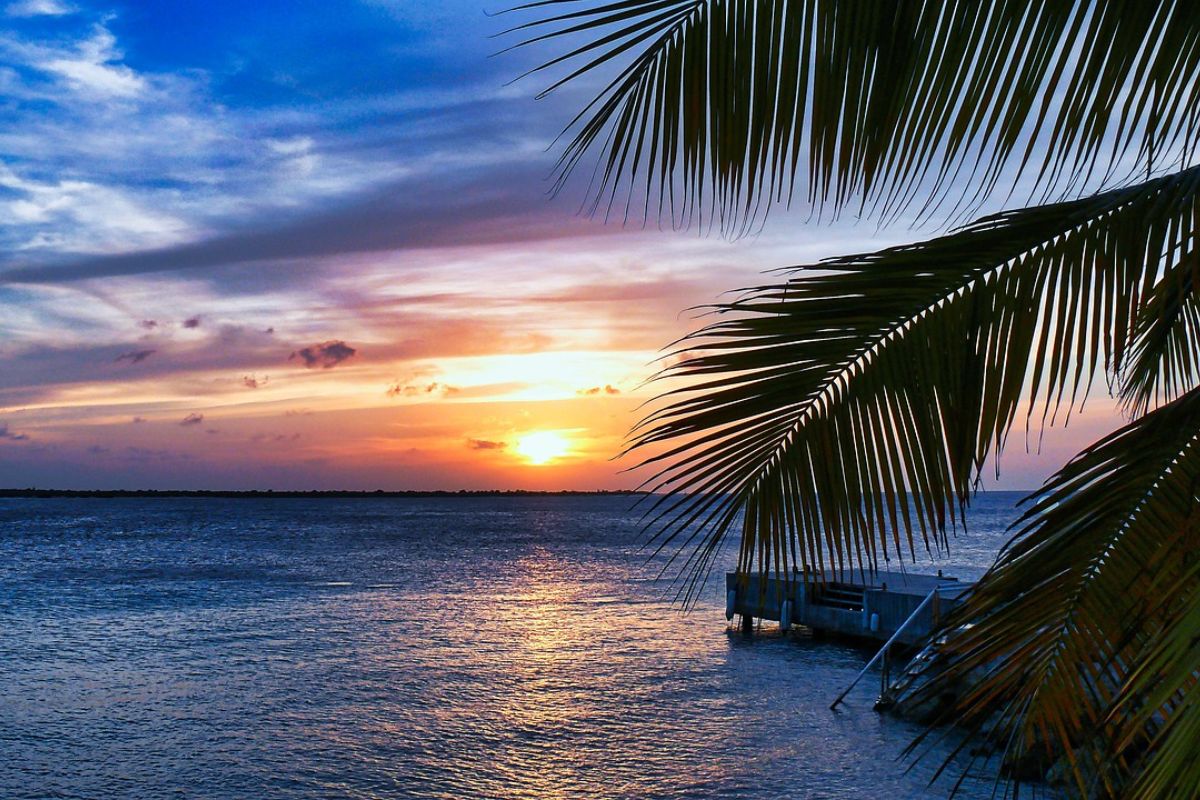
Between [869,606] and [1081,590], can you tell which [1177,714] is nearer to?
[1081,590]

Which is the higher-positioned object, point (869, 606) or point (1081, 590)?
point (1081, 590)

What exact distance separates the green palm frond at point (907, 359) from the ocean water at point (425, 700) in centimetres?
1377

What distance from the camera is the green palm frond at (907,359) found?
2.01 m

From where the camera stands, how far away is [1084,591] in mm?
2332

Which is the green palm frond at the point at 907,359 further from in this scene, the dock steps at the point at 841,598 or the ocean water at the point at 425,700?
the dock steps at the point at 841,598

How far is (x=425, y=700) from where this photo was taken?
91.4 feet

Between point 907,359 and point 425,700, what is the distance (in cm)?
2780

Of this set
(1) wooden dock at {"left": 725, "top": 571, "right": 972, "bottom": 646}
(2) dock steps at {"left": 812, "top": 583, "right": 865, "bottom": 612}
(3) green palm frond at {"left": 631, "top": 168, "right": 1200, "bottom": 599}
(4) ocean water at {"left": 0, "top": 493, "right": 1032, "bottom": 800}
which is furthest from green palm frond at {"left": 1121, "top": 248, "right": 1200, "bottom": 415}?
(2) dock steps at {"left": 812, "top": 583, "right": 865, "bottom": 612}

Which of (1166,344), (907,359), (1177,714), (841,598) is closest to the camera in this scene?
(1177,714)

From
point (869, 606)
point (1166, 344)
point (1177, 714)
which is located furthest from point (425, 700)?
point (1177, 714)

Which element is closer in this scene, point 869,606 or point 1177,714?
point 1177,714

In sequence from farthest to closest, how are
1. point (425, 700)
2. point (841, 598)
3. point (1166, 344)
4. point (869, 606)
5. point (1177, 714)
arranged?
point (841, 598)
point (869, 606)
point (425, 700)
point (1166, 344)
point (1177, 714)

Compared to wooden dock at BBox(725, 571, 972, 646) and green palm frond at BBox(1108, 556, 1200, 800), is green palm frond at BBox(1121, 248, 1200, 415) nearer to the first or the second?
green palm frond at BBox(1108, 556, 1200, 800)

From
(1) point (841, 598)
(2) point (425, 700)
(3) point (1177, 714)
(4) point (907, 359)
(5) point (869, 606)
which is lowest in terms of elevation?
(2) point (425, 700)
